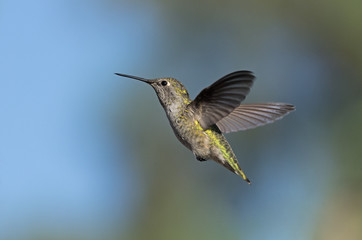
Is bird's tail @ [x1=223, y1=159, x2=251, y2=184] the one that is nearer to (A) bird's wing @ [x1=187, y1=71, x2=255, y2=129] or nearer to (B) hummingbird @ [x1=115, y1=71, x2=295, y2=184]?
(B) hummingbird @ [x1=115, y1=71, x2=295, y2=184]

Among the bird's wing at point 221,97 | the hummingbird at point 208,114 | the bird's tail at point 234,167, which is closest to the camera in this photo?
the bird's wing at point 221,97

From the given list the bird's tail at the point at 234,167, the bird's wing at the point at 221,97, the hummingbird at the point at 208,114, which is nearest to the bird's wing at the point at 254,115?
the hummingbird at the point at 208,114

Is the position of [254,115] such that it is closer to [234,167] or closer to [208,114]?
[234,167]

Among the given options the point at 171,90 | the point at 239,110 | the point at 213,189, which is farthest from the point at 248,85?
the point at 213,189

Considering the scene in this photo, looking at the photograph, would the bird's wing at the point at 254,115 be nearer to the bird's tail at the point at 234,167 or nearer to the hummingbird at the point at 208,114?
the hummingbird at the point at 208,114

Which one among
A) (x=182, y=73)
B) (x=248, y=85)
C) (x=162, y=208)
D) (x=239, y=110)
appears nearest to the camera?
(x=248, y=85)

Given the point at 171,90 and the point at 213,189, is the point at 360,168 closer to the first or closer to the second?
the point at 213,189
